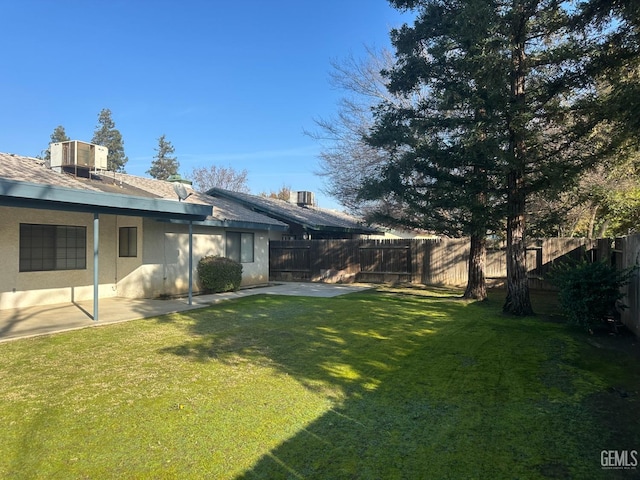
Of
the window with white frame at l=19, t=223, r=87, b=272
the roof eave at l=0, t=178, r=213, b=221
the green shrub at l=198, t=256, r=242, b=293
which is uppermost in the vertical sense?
the roof eave at l=0, t=178, r=213, b=221

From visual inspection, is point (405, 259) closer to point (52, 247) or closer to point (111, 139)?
point (52, 247)

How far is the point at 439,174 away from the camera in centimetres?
1115

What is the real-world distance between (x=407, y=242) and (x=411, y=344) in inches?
442

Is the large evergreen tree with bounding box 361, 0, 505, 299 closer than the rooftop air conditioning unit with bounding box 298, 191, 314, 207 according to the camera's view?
Yes

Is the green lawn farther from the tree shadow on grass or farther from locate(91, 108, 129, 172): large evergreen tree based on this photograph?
locate(91, 108, 129, 172): large evergreen tree

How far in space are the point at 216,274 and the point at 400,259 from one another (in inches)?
318

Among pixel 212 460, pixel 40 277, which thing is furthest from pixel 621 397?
pixel 40 277

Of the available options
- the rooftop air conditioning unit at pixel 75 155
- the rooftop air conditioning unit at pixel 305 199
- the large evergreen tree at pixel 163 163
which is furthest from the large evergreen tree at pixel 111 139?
the rooftop air conditioning unit at pixel 75 155

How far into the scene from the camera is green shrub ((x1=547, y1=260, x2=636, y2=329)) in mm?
7684

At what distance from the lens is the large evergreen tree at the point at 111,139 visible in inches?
2103

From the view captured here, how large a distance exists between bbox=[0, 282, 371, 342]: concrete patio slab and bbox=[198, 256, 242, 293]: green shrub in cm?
36

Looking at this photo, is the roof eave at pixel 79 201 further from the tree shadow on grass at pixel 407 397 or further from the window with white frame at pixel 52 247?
the tree shadow on grass at pixel 407 397

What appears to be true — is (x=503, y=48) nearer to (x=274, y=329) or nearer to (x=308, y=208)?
(x=274, y=329)

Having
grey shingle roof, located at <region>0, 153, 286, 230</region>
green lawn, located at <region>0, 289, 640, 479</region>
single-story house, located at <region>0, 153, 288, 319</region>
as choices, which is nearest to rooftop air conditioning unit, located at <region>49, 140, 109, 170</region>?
single-story house, located at <region>0, 153, 288, 319</region>
